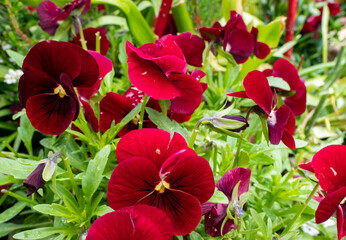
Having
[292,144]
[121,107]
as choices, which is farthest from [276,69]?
[121,107]

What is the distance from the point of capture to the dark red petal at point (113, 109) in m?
0.77

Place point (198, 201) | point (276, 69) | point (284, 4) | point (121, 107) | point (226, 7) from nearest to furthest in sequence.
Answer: point (198, 201) → point (121, 107) → point (276, 69) → point (226, 7) → point (284, 4)

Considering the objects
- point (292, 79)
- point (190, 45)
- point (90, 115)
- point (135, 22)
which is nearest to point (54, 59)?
point (90, 115)

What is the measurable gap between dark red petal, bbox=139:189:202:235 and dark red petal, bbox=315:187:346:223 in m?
0.20

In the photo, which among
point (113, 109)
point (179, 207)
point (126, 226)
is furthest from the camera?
point (113, 109)

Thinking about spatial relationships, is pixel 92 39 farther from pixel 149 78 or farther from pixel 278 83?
pixel 278 83

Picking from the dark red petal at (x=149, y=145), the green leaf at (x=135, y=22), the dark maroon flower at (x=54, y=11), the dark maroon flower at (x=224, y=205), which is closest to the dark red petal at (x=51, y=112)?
the dark red petal at (x=149, y=145)

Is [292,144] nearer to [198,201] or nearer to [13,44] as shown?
[198,201]

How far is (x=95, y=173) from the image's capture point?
670mm

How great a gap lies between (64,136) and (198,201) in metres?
0.53

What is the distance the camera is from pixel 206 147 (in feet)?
2.25

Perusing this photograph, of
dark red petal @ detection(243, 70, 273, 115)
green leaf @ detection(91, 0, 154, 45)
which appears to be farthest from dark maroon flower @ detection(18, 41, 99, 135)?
green leaf @ detection(91, 0, 154, 45)

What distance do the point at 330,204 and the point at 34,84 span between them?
54 cm

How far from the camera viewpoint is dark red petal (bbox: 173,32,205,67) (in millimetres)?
851
